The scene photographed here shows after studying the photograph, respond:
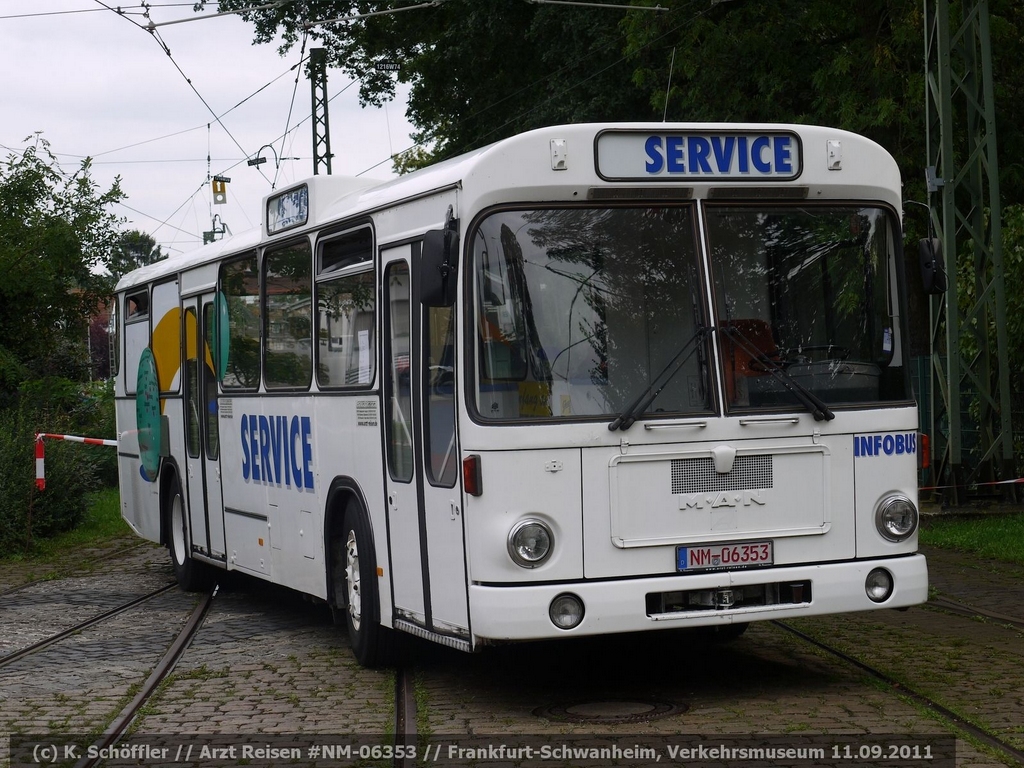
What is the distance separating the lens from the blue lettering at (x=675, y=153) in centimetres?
804

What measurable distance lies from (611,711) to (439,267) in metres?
2.40

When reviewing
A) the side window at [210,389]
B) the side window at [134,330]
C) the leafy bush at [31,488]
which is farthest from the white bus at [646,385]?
the leafy bush at [31,488]

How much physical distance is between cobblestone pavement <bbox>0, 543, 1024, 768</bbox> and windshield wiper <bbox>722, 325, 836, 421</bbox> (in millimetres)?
1467

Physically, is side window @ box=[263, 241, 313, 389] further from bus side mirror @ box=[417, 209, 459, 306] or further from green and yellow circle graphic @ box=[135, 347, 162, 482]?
green and yellow circle graphic @ box=[135, 347, 162, 482]

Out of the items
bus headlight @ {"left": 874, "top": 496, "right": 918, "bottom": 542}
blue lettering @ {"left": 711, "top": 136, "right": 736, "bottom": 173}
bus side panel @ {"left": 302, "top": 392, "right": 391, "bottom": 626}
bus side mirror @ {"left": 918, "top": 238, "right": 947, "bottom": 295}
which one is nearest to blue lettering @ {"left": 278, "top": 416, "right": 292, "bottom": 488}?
bus side panel @ {"left": 302, "top": 392, "right": 391, "bottom": 626}

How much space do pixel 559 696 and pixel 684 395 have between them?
1.83 meters

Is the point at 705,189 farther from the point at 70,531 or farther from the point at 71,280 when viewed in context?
the point at 71,280

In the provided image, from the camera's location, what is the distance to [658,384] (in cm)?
787

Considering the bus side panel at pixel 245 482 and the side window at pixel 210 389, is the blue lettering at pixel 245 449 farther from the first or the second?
the side window at pixel 210 389

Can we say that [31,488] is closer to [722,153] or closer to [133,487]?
[133,487]

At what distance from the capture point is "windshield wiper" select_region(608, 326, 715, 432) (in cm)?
774

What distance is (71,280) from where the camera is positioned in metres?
25.3

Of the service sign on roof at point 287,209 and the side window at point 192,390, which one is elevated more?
the service sign on roof at point 287,209

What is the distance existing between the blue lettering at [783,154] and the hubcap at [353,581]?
3.53 m
